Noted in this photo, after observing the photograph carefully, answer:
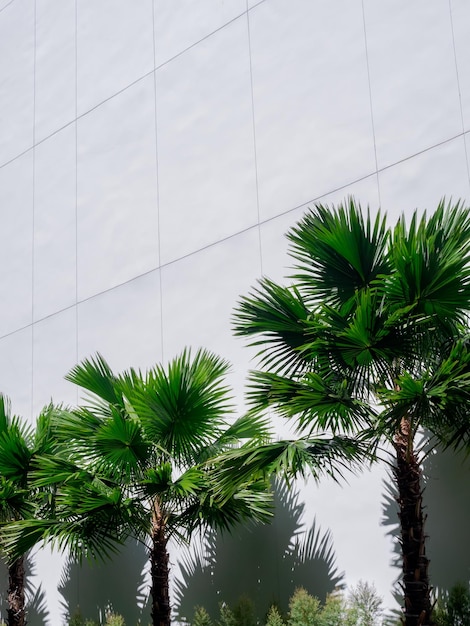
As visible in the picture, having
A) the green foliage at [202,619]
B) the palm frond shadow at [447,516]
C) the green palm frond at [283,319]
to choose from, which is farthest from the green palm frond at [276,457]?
the green foliage at [202,619]

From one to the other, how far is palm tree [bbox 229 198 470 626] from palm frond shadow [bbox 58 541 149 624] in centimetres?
Result: 523

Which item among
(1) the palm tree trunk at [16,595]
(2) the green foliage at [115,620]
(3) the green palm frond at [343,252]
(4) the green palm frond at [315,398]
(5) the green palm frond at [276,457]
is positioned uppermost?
(3) the green palm frond at [343,252]

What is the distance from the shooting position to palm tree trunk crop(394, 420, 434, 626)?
303 inches

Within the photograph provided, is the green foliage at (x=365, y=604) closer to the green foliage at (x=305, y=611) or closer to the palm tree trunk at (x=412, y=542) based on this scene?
the green foliage at (x=305, y=611)

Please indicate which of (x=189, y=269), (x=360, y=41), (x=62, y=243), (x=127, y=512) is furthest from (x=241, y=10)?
(x=127, y=512)

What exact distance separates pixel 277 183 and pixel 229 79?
196 centimetres

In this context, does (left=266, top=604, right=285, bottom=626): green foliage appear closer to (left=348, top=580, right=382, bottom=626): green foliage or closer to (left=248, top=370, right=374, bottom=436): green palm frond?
(left=348, top=580, right=382, bottom=626): green foliage

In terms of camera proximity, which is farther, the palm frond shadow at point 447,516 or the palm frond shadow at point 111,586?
the palm frond shadow at point 111,586

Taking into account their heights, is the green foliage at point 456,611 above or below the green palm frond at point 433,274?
below

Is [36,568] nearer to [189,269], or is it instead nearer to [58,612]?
[58,612]

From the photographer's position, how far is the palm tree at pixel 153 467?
9.75 m

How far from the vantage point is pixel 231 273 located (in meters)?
12.4

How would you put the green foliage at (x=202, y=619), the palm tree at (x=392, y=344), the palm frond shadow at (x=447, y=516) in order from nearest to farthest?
1. the palm tree at (x=392, y=344)
2. the palm frond shadow at (x=447, y=516)
3. the green foliage at (x=202, y=619)

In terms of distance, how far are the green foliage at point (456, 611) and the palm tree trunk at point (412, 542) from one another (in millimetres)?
1100
